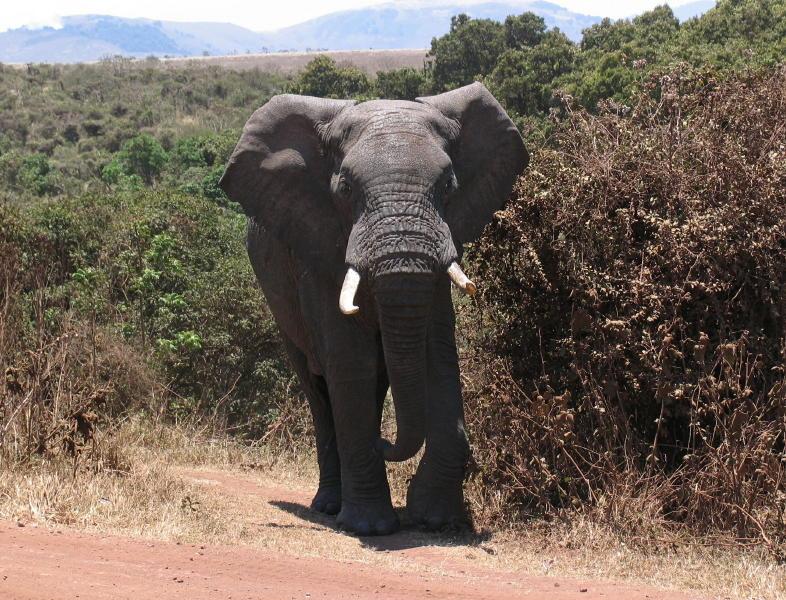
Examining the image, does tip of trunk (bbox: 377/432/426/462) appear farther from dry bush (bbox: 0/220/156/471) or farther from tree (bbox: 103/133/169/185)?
tree (bbox: 103/133/169/185)

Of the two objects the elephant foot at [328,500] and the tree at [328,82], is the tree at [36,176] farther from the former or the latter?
the elephant foot at [328,500]

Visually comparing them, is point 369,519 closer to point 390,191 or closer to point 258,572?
point 258,572

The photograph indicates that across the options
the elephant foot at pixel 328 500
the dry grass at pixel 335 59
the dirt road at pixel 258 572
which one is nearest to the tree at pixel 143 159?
the elephant foot at pixel 328 500

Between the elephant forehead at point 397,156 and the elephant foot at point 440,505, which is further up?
the elephant forehead at point 397,156

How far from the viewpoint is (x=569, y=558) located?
294 inches

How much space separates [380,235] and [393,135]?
76 centimetres

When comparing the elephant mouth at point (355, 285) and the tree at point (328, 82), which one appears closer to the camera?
the elephant mouth at point (355, 285)

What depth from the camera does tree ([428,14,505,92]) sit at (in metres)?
42.1

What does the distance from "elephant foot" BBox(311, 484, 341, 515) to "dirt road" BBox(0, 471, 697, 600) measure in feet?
4.75

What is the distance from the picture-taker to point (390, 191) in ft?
24.4

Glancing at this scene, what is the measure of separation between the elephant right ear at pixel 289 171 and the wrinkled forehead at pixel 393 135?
27 cm

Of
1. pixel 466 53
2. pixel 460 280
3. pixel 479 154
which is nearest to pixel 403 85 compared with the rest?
pixel 466 53

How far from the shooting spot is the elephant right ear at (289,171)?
27.9ft

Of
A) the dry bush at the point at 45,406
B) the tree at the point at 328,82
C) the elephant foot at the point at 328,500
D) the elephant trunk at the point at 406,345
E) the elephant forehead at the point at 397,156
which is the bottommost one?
the elephant foot at the point at 328,500
